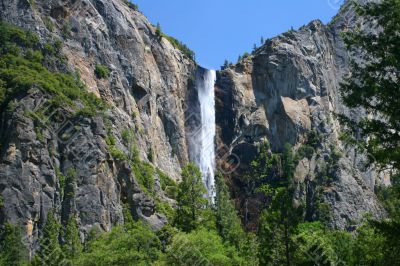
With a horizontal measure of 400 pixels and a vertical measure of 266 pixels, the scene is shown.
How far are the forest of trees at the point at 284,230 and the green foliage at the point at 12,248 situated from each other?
0.27 feet

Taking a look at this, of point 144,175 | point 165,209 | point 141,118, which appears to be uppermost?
point 141,118

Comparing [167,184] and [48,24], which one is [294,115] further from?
[48,24]

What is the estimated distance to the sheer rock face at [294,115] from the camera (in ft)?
318

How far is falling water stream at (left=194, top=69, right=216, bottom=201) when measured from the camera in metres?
102

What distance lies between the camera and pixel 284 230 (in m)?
32.0

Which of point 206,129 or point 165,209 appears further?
point 206,129

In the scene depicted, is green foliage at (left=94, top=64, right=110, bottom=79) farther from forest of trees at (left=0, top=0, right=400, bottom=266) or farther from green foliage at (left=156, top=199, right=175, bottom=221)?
forest of trees at (left=0, top=0, right=400, bottom=266)

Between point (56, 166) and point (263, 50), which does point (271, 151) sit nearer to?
point (263, 50)

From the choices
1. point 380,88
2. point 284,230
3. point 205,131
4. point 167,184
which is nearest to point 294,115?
point 205,131

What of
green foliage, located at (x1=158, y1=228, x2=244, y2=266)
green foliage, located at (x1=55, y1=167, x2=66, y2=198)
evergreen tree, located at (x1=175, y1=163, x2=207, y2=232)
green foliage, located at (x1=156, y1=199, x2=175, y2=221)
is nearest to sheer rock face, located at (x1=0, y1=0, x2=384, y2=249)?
green foliage, located at (x1=55, y1=167, x2=66, y2=198)

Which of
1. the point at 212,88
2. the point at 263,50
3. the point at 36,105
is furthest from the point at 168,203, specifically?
the point at 263,50

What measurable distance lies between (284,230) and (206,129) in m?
74.7

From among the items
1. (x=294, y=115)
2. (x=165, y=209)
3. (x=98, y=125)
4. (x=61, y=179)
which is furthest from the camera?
(x=294, y=115)

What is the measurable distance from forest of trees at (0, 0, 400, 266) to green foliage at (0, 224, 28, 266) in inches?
3.2
